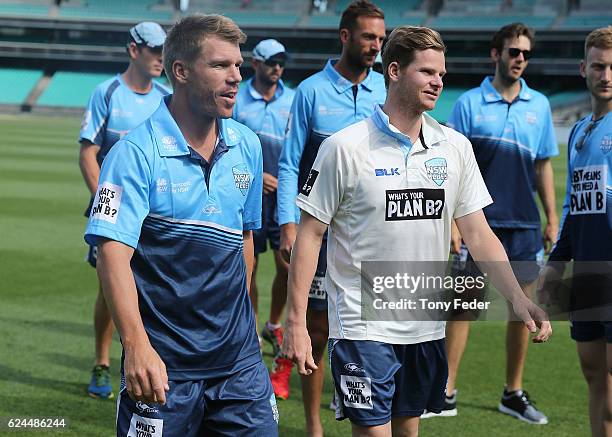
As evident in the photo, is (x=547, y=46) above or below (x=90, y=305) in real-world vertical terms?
above

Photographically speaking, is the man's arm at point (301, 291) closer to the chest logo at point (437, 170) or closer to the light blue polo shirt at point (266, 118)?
the chest logo at point (437, 170)

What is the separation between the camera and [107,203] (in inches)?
126

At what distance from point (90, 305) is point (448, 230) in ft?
18.2

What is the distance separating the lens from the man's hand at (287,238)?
5414 mm

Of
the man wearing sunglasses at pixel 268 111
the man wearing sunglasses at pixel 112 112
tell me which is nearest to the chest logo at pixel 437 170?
the man wearing sunglasses at pixel 112 112

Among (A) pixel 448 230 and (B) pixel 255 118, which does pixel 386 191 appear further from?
(B) pixel 255 118

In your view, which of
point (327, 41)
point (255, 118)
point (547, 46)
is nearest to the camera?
point (255, 118)

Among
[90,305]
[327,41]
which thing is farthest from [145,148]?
[327,41]

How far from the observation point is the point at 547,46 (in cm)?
5122

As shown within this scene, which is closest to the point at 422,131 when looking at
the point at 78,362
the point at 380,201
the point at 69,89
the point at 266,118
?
the point at 380,201

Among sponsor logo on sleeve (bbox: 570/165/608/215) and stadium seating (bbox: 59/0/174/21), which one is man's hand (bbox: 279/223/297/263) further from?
stadium seating (bbox: 59/0/174/21)

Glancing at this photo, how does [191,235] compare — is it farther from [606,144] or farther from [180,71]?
[606,144]

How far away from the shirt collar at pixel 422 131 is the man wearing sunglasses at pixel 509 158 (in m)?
2.24

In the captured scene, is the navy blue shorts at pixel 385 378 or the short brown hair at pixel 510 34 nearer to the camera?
the navy blue shorts at pixel 385 378
